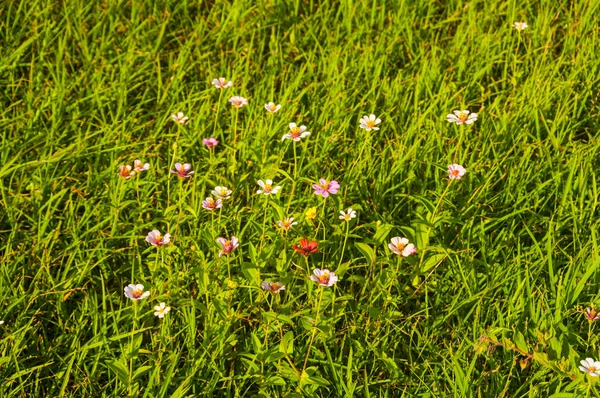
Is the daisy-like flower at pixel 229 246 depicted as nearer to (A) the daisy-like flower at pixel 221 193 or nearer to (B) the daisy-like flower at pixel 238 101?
(A) the daisy-like flower at pixel 221 193

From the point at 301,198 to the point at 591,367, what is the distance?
3.45ft

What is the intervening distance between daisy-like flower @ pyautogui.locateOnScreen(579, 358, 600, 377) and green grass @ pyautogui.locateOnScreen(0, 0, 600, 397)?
2.5 inches

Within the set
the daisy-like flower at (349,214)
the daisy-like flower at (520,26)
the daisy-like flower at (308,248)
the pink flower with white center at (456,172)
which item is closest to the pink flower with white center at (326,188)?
the daisy-like flower at (349,214)

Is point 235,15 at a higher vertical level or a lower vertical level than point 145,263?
higher

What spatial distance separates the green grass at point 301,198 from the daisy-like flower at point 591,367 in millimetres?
63

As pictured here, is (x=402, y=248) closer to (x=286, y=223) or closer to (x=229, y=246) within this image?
(x=286, y=223)

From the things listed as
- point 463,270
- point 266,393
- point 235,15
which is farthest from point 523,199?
point 235,15

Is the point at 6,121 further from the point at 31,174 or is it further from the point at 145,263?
the point at 145,263

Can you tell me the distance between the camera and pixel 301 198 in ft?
8.01

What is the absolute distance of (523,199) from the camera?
2.52m

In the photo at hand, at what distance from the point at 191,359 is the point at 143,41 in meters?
1.76

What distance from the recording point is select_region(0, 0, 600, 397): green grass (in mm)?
2006

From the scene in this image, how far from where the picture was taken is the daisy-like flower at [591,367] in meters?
1.79

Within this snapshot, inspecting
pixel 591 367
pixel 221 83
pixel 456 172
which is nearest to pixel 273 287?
pixel 456 172
